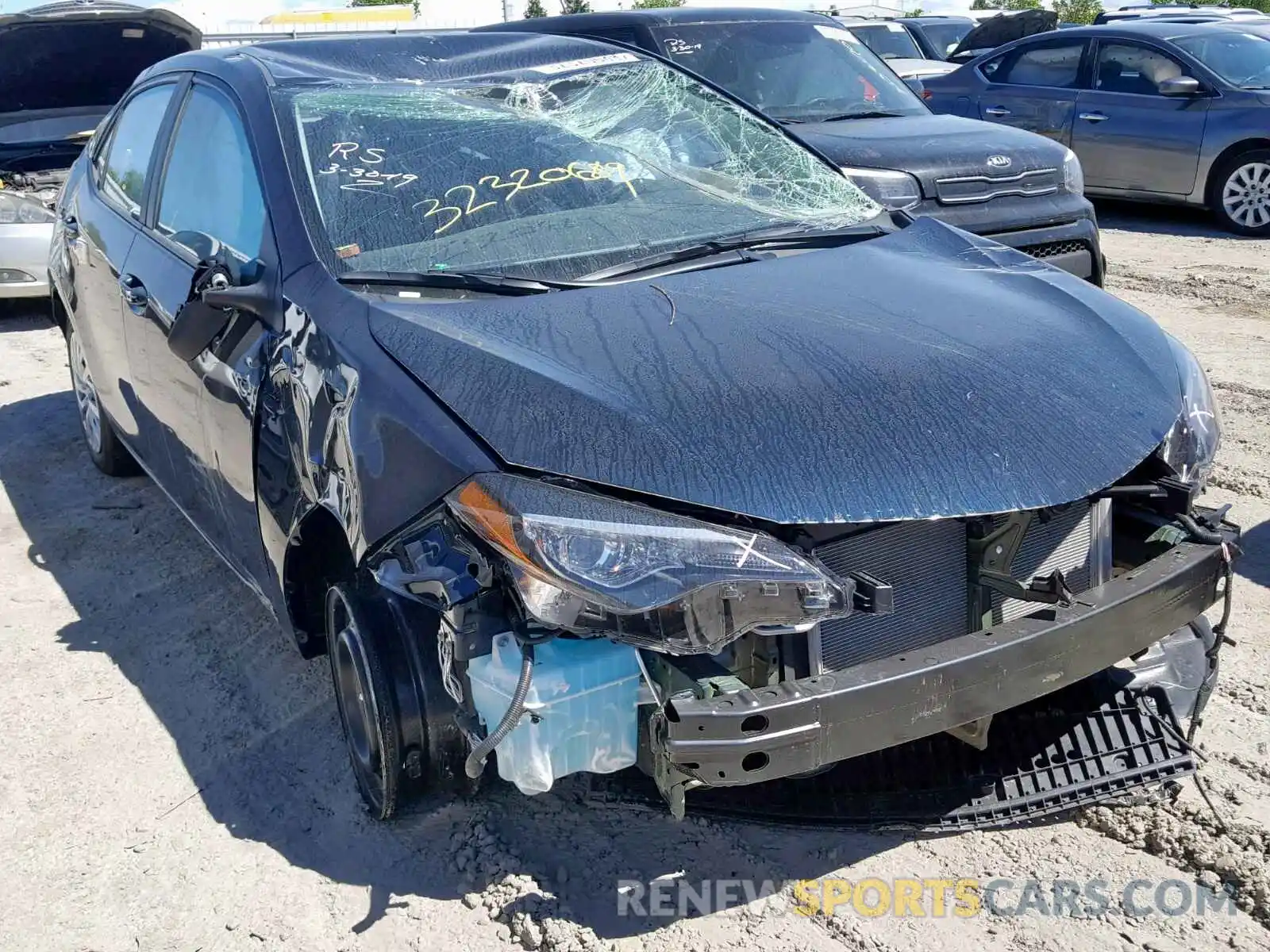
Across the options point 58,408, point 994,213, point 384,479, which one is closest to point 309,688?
point 384,479

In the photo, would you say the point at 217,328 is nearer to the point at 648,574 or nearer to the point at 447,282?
the point at 447,282

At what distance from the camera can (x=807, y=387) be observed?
249 cm

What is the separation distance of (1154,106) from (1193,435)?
819cm

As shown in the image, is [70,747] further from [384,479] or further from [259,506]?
[384,479]

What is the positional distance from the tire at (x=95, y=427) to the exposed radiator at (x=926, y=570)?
3642mm

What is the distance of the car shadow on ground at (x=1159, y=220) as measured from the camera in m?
9.75

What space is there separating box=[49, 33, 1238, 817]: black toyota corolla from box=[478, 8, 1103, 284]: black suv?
3150mm

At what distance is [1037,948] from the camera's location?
2.38 meters

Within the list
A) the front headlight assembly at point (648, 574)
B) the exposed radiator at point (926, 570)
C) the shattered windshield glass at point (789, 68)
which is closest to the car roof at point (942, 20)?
the shattered windshield glass at point (789, 68)

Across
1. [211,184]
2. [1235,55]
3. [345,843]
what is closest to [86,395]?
[211,184]

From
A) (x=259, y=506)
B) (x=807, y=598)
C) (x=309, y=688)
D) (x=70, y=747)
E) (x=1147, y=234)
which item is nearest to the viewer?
(x=807, y=598)

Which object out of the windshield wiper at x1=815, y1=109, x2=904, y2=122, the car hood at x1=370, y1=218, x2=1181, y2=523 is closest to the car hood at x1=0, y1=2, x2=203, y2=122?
the windshield wiper at x1=815, y1=109, x2=904, y2=122

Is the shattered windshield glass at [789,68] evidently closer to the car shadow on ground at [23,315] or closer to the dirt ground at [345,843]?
the dirt ground at [345,843]

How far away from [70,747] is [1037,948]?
99.3 inches
